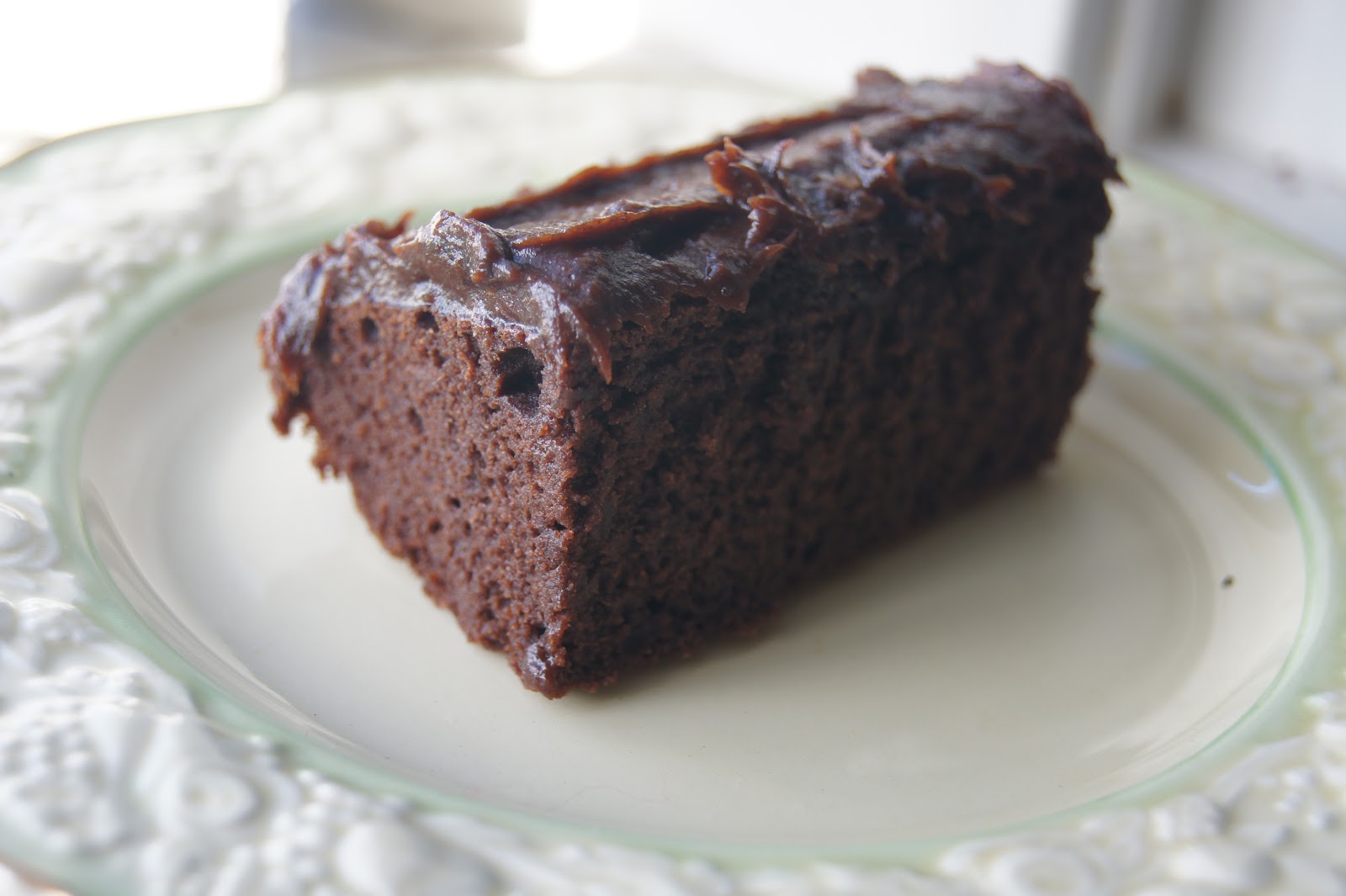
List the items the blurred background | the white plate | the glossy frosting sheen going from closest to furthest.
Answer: the white plate → the glossy frosting sheen → the blurred background

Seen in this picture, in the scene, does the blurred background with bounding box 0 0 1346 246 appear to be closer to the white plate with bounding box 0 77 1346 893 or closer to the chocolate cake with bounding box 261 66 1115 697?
the white plate with bounding box 0 77 1346 893

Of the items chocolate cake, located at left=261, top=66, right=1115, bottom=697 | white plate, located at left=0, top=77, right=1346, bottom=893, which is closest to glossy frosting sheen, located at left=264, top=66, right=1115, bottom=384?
chocolate cake, located at left=261, top=66, right=1115, bottom=697

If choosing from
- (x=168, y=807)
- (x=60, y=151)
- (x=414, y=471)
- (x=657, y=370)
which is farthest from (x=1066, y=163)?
(x=60, y=151)

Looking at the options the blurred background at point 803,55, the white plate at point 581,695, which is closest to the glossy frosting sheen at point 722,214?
the white plate at point 581,695

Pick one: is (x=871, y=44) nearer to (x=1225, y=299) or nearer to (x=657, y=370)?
(x=1225, y=299)

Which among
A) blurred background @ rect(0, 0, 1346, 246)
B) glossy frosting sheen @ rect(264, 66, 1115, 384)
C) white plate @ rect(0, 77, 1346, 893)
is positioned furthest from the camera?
blurred background @ rect(0, 0, 1346, 246)

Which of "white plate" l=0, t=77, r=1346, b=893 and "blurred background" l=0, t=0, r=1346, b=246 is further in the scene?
"blurred background" l=0, t=0, r=1346, b=246

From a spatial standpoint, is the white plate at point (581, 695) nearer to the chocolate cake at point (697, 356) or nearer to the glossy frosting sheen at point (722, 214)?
the chocolate cake at point (697, 356)
